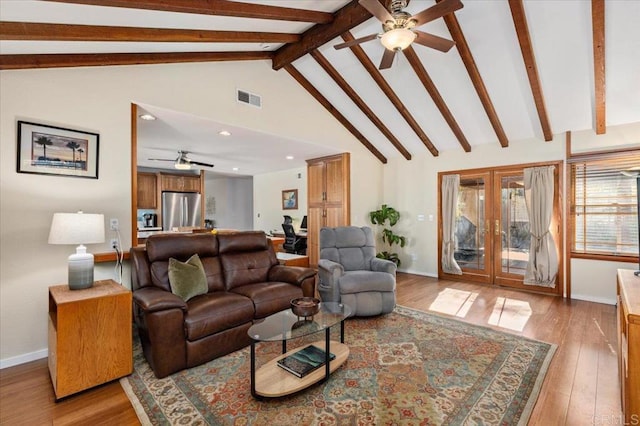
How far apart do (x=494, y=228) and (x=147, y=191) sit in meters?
7.51

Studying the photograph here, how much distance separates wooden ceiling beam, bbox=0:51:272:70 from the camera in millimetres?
2457

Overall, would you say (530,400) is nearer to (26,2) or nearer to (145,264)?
(145,264)

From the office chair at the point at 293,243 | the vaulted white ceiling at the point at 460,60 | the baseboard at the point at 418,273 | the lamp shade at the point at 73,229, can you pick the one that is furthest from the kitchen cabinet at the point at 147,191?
the baseboard at the point at 418,273

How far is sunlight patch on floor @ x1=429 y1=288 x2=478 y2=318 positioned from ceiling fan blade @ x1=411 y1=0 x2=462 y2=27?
3.25 m

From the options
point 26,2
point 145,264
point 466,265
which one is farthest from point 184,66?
point 466,265

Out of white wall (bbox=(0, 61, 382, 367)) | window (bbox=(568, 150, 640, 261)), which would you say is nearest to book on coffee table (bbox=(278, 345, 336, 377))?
white wall (bbox=(0, 61, 382, 367))

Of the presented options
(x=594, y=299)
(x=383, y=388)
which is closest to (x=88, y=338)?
(x=383, y=388)

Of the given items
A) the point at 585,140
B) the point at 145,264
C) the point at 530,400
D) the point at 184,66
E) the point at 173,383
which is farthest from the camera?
the point at 585,140

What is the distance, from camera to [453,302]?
4.24m

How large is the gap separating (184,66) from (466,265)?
5.57m

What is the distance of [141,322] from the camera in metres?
2.45

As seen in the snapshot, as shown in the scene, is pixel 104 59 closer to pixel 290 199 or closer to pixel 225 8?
pixel 225 8

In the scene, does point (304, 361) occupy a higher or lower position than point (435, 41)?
lower

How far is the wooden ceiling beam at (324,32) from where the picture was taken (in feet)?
10.6
